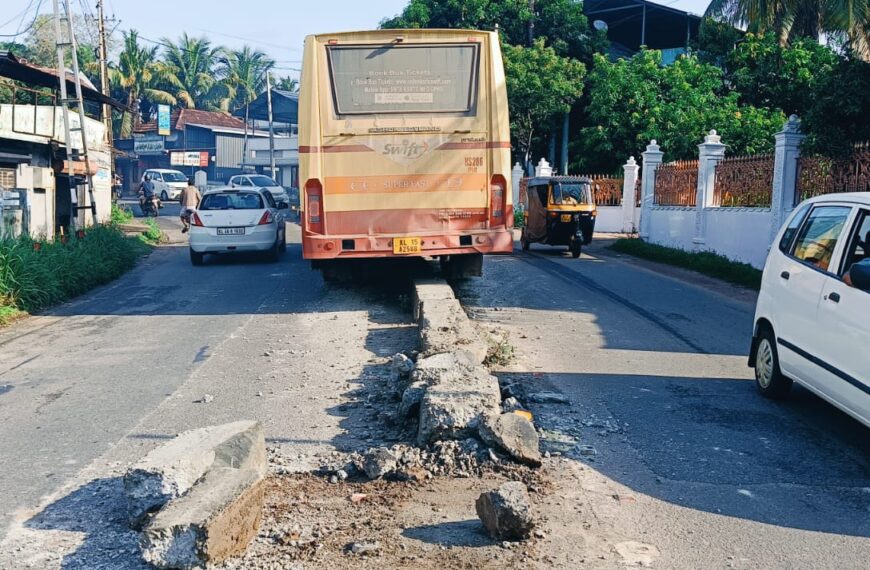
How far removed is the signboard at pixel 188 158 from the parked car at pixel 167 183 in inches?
415

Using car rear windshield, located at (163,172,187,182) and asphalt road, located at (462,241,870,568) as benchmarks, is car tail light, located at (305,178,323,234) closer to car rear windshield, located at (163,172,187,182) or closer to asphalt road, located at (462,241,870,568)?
asphalt road, located at (462,241,870,568)

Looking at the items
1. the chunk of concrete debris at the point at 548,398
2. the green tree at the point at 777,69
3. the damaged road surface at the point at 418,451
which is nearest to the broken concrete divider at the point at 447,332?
the damaged road surface at the point at 418,451

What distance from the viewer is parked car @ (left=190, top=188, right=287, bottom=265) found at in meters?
18.4

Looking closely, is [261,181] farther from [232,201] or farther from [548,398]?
[548,398]

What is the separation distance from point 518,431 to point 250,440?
1.61 meters

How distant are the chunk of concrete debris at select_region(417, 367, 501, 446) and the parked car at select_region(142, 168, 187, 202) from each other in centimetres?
4632

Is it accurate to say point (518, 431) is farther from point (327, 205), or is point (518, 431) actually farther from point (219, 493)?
point (327, 205)

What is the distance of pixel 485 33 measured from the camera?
11742mm

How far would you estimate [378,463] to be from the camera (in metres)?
5.25

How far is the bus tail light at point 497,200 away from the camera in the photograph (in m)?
12.0

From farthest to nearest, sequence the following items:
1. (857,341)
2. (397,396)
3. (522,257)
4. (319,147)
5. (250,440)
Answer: (522,257)
(319,147)
(397,396)
(857,341)
(250,440)

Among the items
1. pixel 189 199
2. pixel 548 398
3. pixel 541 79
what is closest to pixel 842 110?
pixel 548 398

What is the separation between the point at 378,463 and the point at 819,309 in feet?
10.4

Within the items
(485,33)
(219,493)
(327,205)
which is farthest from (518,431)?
(485,33)
